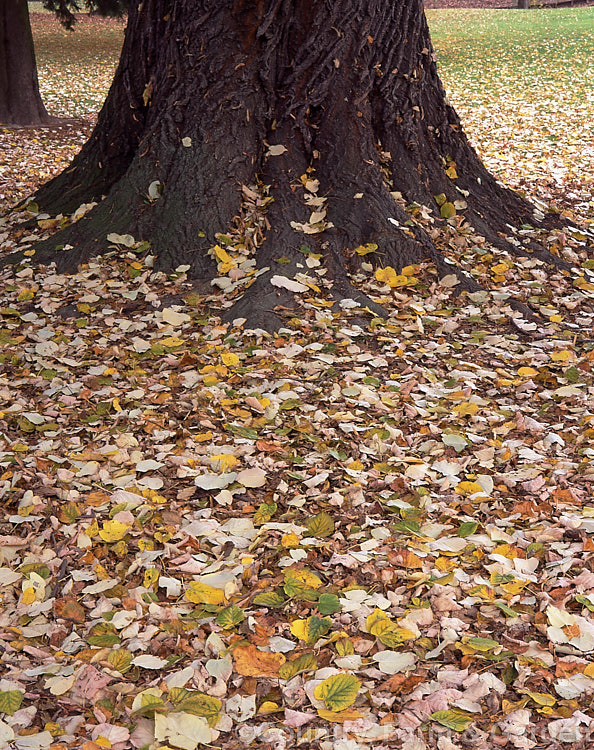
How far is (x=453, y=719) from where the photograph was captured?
69.9 inches

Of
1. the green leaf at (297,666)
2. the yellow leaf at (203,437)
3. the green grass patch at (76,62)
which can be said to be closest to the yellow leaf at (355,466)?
the yellow leaf at (203,437)

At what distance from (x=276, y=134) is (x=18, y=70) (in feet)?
21.3

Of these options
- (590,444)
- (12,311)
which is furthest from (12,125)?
(590,444)

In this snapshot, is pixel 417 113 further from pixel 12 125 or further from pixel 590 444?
pixel 12 125

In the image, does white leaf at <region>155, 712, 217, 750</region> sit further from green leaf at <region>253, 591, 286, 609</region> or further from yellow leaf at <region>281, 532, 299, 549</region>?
yellow leaf at <region>281, 532, 299, 549</region>

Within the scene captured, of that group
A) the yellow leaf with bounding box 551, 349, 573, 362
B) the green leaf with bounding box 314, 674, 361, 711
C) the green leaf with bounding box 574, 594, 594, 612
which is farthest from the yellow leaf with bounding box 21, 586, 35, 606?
the yellow leaf with bounding box 551, 349, 573, 362

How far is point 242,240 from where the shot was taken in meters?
4.01

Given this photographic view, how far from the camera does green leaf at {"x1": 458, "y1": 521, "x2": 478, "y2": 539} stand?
2.40 meters

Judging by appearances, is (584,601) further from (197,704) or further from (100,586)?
(100,586)

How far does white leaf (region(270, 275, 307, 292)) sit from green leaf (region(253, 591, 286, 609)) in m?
1.85

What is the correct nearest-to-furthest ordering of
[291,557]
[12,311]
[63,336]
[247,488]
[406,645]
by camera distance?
[406,645] → [291,557] → [247,488] → [63,336] → [12,311]

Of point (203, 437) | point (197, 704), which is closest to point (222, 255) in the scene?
point (203, 437)

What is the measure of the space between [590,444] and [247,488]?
130cm

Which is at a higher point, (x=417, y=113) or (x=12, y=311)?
(x=417, y=113)
